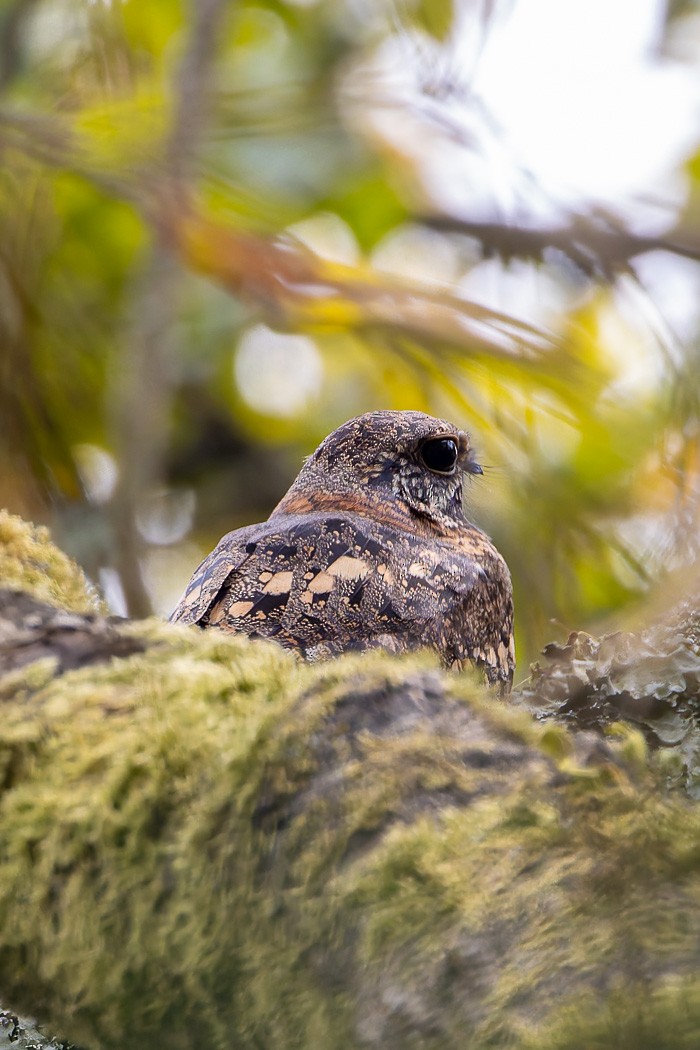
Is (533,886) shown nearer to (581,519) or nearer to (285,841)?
(285,841)

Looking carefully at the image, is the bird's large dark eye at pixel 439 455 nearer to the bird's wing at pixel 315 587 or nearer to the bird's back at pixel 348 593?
the bird's back at pixel 348 593

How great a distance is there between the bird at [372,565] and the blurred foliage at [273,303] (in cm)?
31

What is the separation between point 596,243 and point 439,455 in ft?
2.33

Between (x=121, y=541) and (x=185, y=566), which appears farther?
(x=185, y=566)

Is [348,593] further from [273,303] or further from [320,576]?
[273,303]

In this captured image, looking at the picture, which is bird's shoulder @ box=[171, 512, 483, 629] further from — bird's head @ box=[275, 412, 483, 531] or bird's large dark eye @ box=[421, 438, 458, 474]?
bird's large dark eye @ box=[421, 438, 458, 474]

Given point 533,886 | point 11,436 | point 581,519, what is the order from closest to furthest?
point 533,886 < point 581,519 < point 11,436

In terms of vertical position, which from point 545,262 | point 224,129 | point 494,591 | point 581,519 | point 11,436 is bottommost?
point 494,591

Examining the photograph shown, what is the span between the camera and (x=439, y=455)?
2.92m

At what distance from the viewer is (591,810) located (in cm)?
99

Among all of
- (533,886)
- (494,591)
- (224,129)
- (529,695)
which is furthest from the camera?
(224,129)

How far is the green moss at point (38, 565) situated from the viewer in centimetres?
183

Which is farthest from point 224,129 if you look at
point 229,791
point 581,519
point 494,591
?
point 229,791

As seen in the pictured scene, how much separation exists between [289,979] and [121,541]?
8.99 feet
